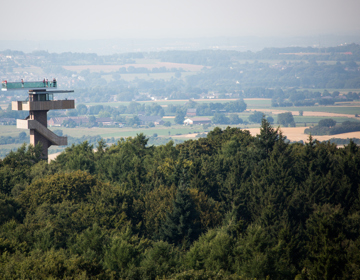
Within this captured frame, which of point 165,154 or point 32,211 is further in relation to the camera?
point 165,154

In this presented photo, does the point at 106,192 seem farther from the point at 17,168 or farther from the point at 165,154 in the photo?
the point at 165,154

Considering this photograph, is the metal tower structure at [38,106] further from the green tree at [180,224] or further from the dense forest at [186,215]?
the green tree at [180,224]

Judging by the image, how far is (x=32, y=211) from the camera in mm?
55625

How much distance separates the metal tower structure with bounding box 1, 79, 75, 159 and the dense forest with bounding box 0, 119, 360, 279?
2508 mm

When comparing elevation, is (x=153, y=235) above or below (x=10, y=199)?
below

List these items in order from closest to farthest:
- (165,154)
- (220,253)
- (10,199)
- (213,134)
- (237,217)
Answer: (220,253) < (10,199) < (237,217) < (165,154) < (213,134)

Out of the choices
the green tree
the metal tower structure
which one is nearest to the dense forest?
the green tree

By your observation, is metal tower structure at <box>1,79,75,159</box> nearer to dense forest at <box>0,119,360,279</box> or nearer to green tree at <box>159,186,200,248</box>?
dense forest at <box>0,119,360,279</box>

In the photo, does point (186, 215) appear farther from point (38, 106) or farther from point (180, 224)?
point (38, 106)

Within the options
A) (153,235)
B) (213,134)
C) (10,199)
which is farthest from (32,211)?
(213,134)

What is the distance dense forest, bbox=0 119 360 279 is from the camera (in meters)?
40.7

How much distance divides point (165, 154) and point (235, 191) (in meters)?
24.1

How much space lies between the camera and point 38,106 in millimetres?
73625

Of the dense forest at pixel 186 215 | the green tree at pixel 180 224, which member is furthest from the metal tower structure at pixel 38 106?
the green tree at pixel 180 224
